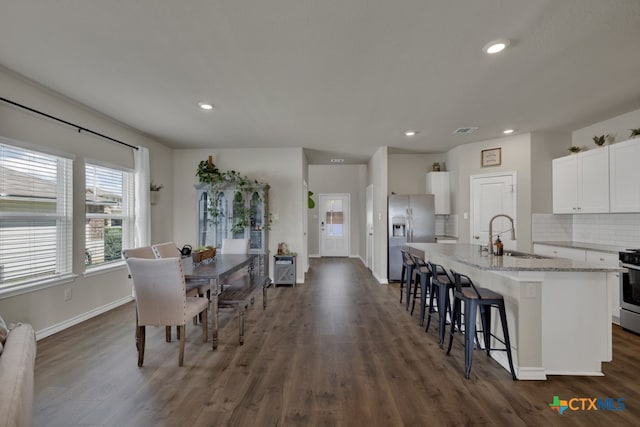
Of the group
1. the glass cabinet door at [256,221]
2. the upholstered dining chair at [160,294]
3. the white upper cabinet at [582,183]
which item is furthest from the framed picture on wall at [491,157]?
the upholstered dining chair at [160,294]

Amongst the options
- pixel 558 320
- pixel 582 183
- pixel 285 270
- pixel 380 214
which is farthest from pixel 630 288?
pixel 285 270

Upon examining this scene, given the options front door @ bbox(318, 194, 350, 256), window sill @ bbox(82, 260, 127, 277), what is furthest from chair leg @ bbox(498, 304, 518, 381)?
front door @ bbox(318, 194, 350, 256)

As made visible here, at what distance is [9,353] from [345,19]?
2.49m

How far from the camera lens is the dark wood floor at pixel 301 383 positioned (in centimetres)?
183

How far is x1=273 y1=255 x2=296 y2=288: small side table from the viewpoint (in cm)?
514

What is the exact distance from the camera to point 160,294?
7.84 feet

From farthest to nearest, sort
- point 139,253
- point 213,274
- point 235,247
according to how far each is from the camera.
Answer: point 235,247, point 139,253, point 213,274

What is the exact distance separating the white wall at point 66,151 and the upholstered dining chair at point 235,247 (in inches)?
59.0

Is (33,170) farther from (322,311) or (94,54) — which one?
(322,311)

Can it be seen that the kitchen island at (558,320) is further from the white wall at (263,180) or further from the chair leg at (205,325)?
the white wall at (263,180)

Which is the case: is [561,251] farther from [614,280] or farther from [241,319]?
[241,319]

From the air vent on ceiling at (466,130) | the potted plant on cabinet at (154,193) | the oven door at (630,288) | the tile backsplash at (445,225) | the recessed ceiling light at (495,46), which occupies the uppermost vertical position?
the air vent on ceiling at (466,130)

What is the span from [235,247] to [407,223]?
10.4 ft

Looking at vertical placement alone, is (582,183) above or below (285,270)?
above
